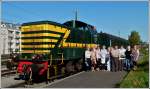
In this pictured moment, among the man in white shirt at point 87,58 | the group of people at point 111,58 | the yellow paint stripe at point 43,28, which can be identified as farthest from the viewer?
the man in white shirt at point 87,58

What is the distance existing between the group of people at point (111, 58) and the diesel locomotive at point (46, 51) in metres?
1.13

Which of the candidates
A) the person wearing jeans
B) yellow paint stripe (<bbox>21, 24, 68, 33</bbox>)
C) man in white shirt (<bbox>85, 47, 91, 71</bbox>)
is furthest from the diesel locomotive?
the person wearing jeans

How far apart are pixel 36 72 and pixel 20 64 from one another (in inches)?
47.7

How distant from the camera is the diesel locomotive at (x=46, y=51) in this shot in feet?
49.9

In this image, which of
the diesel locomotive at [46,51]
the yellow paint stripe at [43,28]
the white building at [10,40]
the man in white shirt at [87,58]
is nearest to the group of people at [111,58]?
the man in white shirt at [87,58]

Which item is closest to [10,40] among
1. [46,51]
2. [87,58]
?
[87,58]

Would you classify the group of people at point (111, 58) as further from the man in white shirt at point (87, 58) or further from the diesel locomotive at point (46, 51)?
the diesel locomotive at point (46, 51)

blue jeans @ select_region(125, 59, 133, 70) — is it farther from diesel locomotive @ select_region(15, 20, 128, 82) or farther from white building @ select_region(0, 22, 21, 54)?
white building @ select_region(0, 22, 21, 54)

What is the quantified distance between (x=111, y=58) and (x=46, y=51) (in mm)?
4984

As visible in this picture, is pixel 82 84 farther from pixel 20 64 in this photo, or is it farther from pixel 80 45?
pixel 80 45

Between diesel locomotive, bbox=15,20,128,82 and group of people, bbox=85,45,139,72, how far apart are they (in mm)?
1131

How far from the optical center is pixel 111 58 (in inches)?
759

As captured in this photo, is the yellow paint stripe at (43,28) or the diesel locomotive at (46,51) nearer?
the diesel locomotive at (46,51)

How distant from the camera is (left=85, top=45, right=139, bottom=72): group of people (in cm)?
1925
